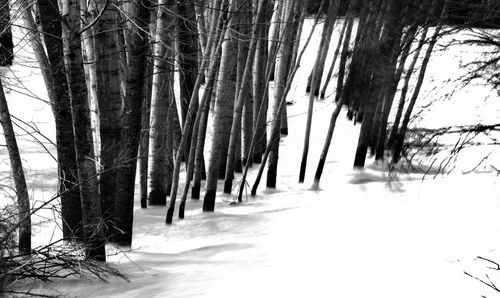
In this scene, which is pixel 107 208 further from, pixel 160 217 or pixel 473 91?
pixel 473 91

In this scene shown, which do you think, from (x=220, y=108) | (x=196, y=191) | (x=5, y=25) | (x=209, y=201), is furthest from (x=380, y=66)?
(x=5, y=25)

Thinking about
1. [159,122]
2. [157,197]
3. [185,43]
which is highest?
[185,43]

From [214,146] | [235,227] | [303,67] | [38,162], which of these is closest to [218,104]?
[214,146]

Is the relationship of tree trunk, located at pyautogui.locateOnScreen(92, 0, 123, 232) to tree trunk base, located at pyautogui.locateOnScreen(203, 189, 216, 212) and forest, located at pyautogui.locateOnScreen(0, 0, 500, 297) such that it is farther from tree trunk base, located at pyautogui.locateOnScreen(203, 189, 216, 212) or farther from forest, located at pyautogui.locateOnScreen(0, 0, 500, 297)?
tree trunk base, located at pyautogui.locateOnScreen(203, 189, 216, 212)

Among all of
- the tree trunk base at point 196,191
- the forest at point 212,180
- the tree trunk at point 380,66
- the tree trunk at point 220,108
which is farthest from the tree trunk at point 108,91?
the tree trunk base at point 196,191

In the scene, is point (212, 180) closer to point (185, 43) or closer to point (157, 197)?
point (157, 197)

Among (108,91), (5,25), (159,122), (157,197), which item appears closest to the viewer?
(108,91)

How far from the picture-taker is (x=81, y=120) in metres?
6.59

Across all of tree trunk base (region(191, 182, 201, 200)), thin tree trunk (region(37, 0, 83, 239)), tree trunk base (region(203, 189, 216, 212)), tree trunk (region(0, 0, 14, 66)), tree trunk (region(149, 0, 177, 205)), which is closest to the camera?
thin tree trunk (region(37, 0, 83, 239))

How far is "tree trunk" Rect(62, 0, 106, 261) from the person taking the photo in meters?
6.36

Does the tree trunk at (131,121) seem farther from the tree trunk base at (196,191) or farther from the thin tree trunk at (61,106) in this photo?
the tree trunk base at (196,191)

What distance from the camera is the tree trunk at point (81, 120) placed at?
6363mm

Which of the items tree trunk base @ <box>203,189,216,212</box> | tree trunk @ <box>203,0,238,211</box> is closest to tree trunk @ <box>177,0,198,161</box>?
tree trunk @ <box>203,0,238,211</box>

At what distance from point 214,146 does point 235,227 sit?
1760 millimetres
